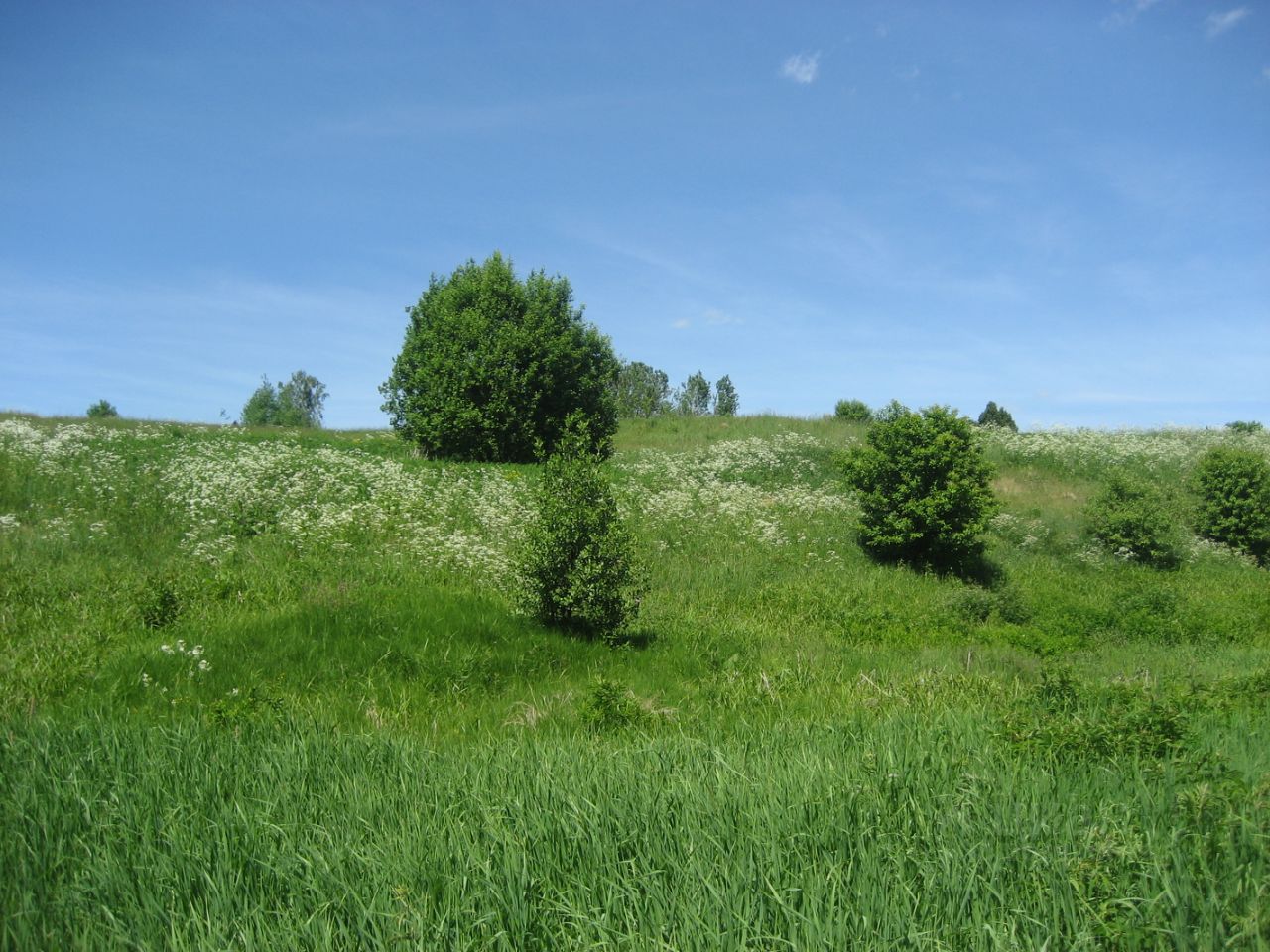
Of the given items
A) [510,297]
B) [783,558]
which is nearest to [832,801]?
[783,558]

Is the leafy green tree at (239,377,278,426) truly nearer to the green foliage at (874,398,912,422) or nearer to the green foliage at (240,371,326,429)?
the green foliage at (240,371,326,429)

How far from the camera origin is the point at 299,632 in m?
9.13

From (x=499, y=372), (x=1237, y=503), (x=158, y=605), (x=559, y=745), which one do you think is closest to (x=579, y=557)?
(x=559, y=745)

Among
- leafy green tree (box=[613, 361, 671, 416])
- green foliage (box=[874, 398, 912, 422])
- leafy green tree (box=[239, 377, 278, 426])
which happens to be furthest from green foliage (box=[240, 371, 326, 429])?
green foliage (box=[874, 398, 912, 422])

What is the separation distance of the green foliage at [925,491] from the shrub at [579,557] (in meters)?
10.4

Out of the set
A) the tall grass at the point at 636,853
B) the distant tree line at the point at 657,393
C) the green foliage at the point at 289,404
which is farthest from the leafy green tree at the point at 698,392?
the tall grass at the point at 636,853

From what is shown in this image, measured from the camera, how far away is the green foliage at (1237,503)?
2300cm

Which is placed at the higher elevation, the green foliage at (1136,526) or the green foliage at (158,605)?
the green foliage at (1136,526)

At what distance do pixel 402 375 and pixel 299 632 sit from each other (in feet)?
69.9

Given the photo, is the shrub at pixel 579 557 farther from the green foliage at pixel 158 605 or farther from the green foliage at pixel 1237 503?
the green foliage at pixel 1237 503

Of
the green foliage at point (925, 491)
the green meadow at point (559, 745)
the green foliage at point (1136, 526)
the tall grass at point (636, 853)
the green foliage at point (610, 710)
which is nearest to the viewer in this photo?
the tall grass at point (636, 853)

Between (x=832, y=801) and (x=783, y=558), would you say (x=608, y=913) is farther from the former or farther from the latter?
(x=783, y=558)

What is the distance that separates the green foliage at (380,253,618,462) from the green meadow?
8644 mm

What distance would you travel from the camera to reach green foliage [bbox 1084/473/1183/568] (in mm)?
21047
